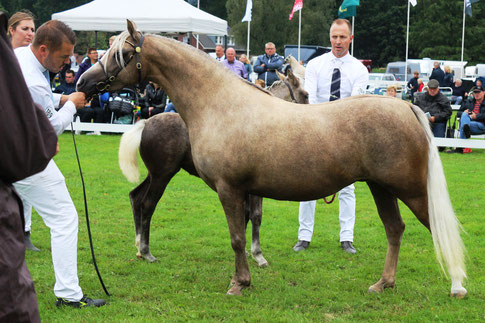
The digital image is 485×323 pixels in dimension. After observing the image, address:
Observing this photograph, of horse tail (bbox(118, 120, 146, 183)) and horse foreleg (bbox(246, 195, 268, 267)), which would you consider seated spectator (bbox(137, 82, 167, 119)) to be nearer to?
horse tail (bbox(118, 120, 146, 183))

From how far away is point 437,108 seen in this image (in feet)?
49.2

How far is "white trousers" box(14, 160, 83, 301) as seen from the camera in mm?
4129

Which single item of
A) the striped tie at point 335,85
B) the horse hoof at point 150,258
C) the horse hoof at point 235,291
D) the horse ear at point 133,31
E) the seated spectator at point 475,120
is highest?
the horse ear at point 133,31

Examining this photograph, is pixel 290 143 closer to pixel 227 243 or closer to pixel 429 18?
pixel 227 243

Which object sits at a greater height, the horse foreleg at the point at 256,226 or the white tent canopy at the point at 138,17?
the white tent canopy at the point at 138,17

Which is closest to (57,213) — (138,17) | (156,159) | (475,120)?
(156,159)

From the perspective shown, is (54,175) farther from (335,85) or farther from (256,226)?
(335,85)

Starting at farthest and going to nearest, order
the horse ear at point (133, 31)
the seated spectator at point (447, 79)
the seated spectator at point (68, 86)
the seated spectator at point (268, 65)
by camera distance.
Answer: the seated spectator at point (447, 79) → the seated spectator at point (268, 65) → the seated spectator at point (68, 86) → the horse ear at point (133, 31)

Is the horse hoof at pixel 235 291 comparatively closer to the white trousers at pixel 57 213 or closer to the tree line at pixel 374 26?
the white trousers at pixel 57 213

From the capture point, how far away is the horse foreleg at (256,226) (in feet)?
19.7

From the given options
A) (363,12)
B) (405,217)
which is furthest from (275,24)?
(405,217)

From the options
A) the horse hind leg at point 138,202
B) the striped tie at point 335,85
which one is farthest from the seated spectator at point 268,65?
the horse hind leg at point 138,202

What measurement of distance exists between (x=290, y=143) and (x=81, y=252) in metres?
3.14

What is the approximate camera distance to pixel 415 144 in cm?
A: 449
